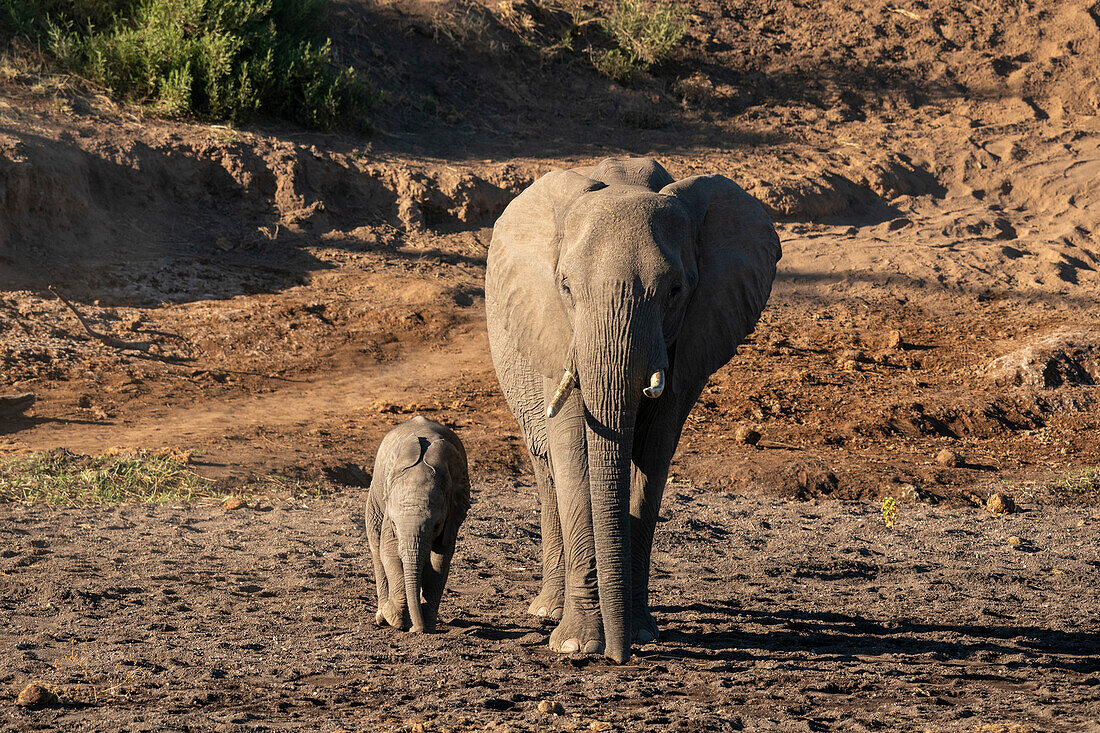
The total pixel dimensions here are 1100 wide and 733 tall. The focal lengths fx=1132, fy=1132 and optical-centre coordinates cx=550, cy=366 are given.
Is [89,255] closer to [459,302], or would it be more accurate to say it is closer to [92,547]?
[459,302]

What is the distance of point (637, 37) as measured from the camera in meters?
19.2

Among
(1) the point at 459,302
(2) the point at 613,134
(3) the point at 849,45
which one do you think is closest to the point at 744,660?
(1) the point at 459,302

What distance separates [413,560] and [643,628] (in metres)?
1.18

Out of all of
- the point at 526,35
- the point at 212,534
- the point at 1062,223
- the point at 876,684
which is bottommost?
the point at 212,534

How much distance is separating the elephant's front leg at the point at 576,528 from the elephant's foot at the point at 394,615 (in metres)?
0.86

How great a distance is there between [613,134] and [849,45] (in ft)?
18.4

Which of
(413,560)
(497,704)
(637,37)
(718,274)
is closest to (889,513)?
(718,274)

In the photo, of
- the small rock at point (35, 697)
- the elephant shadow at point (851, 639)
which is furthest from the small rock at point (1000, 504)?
the small rock at point (35, 697)

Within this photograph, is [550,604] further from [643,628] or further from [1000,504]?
[1000,504]

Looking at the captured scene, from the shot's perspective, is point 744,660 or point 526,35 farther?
point 526,35

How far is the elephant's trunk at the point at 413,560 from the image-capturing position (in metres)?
5.52

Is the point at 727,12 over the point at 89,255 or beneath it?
over

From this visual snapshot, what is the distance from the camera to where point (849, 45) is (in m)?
20.4

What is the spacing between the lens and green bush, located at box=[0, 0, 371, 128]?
14.6m
